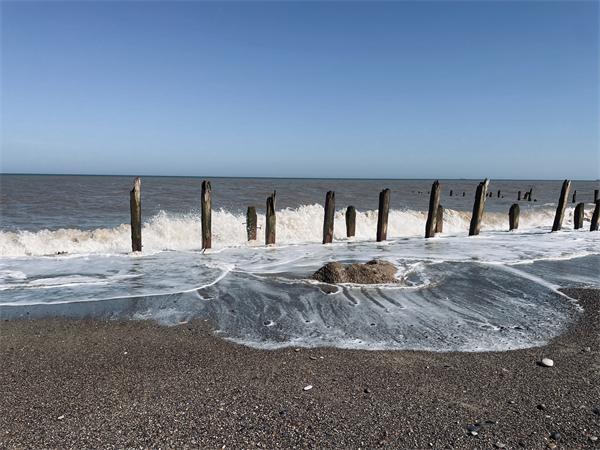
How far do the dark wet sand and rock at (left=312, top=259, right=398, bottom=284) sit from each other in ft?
10.9

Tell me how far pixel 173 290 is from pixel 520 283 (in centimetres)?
692

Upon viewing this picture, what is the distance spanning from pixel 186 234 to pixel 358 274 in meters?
9.49

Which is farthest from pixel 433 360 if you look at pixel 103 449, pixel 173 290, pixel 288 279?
pixel 173 290

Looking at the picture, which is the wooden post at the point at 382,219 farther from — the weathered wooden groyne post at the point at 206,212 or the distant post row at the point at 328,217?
the weathered wooden groyne post at the point at 206,212

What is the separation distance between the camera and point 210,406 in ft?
12.0

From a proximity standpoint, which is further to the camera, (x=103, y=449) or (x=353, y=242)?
(x=353, y=242)

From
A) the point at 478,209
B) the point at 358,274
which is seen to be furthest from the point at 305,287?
the point at 478,209

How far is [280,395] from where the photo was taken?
12.7ft

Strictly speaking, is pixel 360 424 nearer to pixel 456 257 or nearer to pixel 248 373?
pixel 248 373

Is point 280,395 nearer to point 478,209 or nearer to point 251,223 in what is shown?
point 251,223

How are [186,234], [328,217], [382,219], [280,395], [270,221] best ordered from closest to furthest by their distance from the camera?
[280,395] → [270,221] → [328,217] → [382,219] → [186,234]

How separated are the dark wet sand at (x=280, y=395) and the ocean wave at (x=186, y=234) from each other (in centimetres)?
837

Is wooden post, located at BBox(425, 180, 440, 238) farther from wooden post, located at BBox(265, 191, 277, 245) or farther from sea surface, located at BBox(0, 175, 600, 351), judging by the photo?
wooden post, located at BBox(265, 191, 277, 245)

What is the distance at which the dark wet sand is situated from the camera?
322 centimetres
